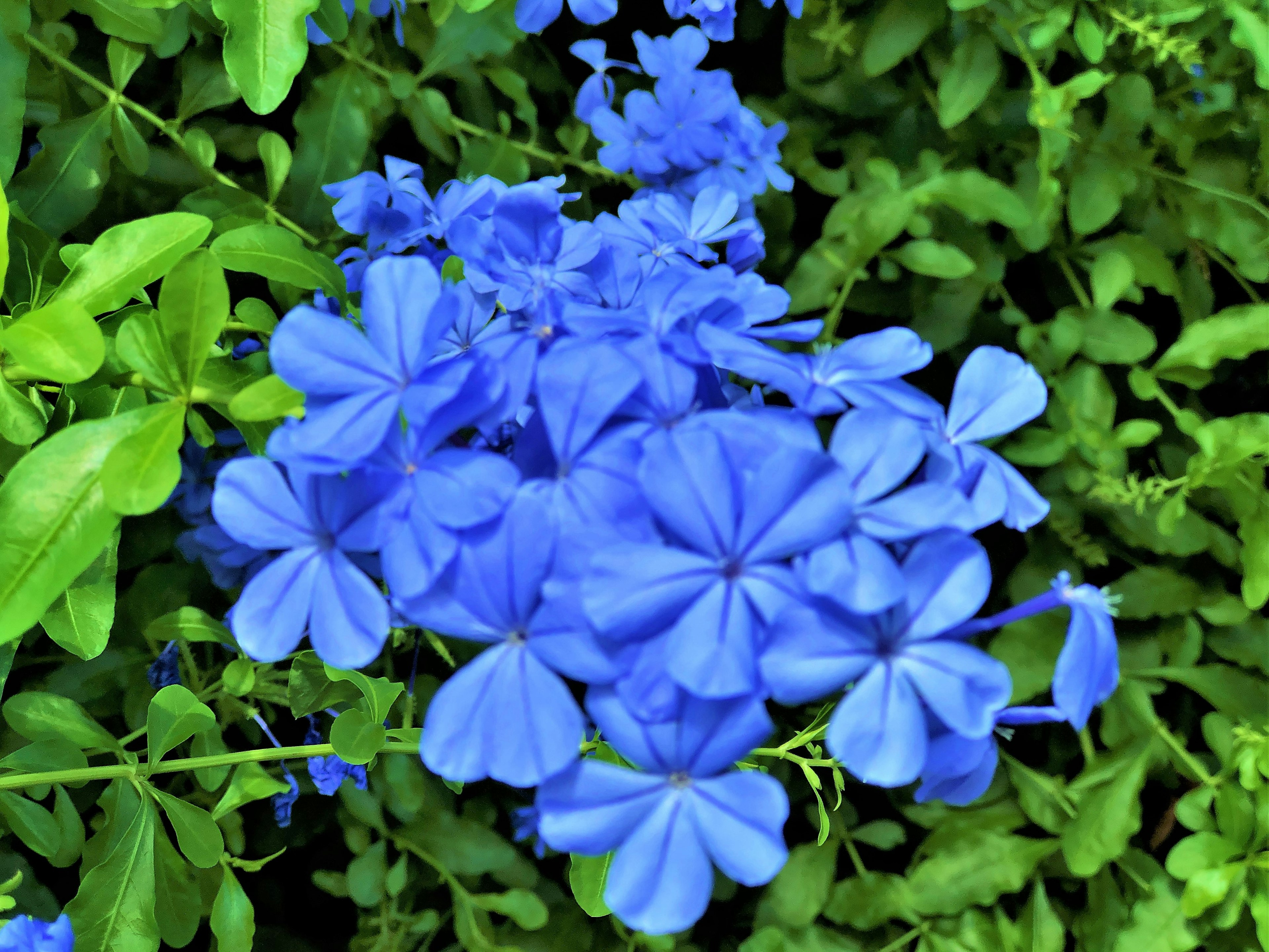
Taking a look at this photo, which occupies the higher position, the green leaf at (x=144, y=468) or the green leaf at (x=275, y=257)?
the green leaf at (x=275, y=257)

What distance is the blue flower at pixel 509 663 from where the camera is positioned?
0.37 m

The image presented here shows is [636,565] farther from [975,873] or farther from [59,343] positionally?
[975,873]

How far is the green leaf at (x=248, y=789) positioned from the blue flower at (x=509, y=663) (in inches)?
13.0

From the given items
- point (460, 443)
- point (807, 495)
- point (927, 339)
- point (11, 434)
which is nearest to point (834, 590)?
point (807, 495)

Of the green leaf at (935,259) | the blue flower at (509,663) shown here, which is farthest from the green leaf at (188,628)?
the green leaf at (935,259)

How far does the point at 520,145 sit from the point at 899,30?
0.48 m

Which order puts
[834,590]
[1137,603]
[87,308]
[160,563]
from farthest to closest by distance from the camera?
[1137,603]
[160,563]
[87,308]
[834,590]

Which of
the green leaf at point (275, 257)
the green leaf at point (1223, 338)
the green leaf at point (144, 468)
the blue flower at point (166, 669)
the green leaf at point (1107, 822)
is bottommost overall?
the green leaf at point (1107, 822)

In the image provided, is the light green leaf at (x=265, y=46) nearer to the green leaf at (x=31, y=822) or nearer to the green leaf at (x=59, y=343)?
the green leaf at (x=59, y=343)

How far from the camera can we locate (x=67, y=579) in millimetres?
435

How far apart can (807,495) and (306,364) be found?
9.3 inches

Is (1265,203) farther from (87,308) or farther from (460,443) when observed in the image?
(87,308)

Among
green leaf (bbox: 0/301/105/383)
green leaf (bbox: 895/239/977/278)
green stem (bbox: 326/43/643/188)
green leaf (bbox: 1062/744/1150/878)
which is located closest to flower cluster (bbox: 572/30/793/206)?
green stem (bbox: 326/43/643/188)

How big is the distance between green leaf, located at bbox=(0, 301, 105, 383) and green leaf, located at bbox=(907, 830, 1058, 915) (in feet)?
3.42
